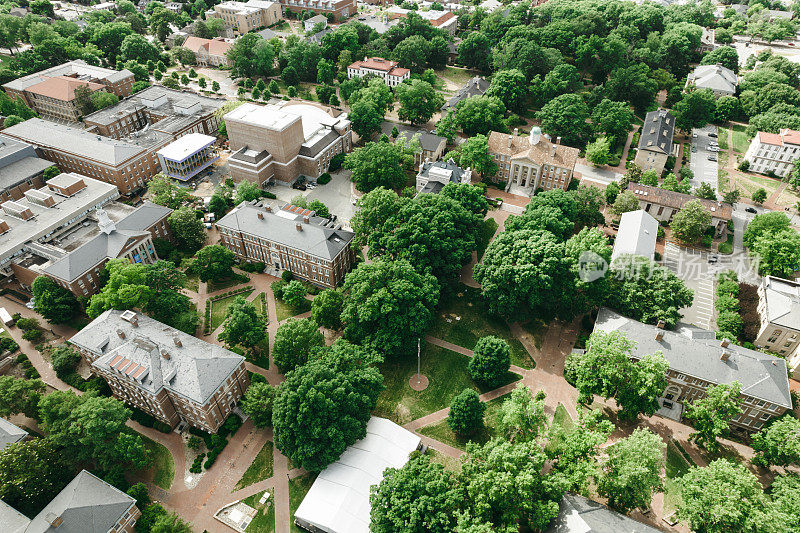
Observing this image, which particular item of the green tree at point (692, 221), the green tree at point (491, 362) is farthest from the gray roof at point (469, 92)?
the green tree at point (491, 362)

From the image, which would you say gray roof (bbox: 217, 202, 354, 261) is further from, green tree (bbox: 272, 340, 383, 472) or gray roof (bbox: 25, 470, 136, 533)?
gray roof (bbox: 25, 470, 136, 533)

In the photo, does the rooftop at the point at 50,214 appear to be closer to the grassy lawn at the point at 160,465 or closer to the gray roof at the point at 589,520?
the grassy lawn at the point at 160,465

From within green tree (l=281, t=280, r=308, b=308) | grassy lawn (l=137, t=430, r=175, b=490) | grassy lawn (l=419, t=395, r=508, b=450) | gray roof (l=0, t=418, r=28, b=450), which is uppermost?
green tree (l=281, t=280, r=308, b=308)

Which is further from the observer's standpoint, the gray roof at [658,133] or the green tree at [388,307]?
the gray roof at [658,133]

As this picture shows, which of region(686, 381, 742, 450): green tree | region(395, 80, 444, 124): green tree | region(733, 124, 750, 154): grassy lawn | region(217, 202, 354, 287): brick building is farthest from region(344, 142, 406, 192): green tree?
region(733, 124, 750, 154): grassy lawn

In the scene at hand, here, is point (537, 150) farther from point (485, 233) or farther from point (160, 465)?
point (160, 465)

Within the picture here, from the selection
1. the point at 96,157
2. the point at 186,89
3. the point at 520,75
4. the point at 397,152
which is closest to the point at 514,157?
the point at 397,152
